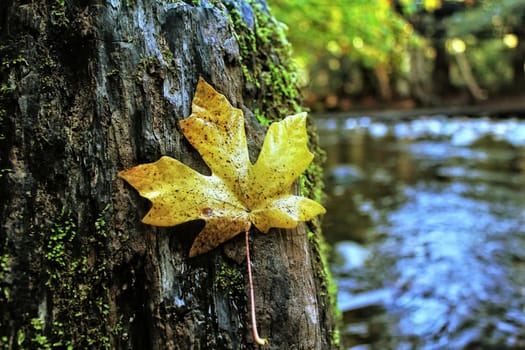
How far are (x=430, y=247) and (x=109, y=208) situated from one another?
4077 millimetres

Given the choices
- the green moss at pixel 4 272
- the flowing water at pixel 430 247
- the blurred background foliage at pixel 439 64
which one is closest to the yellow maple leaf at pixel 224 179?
the green moss at pixel 4 272

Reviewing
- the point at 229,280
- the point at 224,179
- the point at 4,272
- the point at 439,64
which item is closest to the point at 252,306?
the point at 229,280

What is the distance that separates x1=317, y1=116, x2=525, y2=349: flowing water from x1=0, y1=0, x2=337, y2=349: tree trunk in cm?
204

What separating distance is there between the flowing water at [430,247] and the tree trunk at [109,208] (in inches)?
80.3

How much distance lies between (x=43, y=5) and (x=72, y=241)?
1.88 feet

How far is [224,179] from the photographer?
106cm

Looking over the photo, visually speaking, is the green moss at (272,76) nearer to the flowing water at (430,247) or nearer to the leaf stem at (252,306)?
the leaf stem at (252,306)

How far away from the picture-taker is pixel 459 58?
2352 cm

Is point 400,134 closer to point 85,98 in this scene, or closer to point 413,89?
point 413,89

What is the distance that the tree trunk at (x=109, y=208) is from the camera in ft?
3.18

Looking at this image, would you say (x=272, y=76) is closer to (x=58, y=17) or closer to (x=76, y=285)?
(x=58, y=17)

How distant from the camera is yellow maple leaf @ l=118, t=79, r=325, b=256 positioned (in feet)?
3.23

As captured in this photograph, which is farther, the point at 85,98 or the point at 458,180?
the point at 458,180

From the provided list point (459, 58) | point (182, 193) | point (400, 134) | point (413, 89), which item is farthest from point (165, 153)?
point (459, 58)
